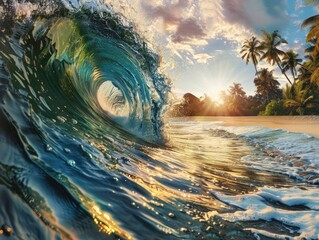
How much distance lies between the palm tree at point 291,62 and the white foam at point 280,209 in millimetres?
40209

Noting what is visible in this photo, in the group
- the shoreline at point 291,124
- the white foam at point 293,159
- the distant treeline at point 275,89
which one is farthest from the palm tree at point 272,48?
the white foam at point 293,159

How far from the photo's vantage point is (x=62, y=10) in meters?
6.54

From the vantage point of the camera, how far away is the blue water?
1.99 metres

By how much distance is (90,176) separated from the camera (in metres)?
2.85

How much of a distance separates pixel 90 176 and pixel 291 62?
138 ft

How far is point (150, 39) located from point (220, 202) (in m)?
5.96

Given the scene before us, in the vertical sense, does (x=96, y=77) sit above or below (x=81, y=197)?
above

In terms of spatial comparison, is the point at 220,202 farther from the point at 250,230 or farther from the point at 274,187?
the point at 274,187

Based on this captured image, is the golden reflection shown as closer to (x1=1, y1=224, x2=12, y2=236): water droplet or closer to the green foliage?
(x1=1, y1=224, x2=12, y2=236): water droplet

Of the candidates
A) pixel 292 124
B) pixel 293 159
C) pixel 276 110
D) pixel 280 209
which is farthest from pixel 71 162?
pixel 276 110

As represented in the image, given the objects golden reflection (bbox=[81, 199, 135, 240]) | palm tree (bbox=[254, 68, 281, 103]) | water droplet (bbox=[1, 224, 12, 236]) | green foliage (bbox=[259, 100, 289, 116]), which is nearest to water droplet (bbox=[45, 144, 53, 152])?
golden reflection (bbox=[81, 199, 135, 240])

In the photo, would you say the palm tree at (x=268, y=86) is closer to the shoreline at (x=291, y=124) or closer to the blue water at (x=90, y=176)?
the shoreline at (x=291, y=124)

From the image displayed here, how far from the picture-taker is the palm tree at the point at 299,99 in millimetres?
34344

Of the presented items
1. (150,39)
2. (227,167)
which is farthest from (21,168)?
(150,39)
